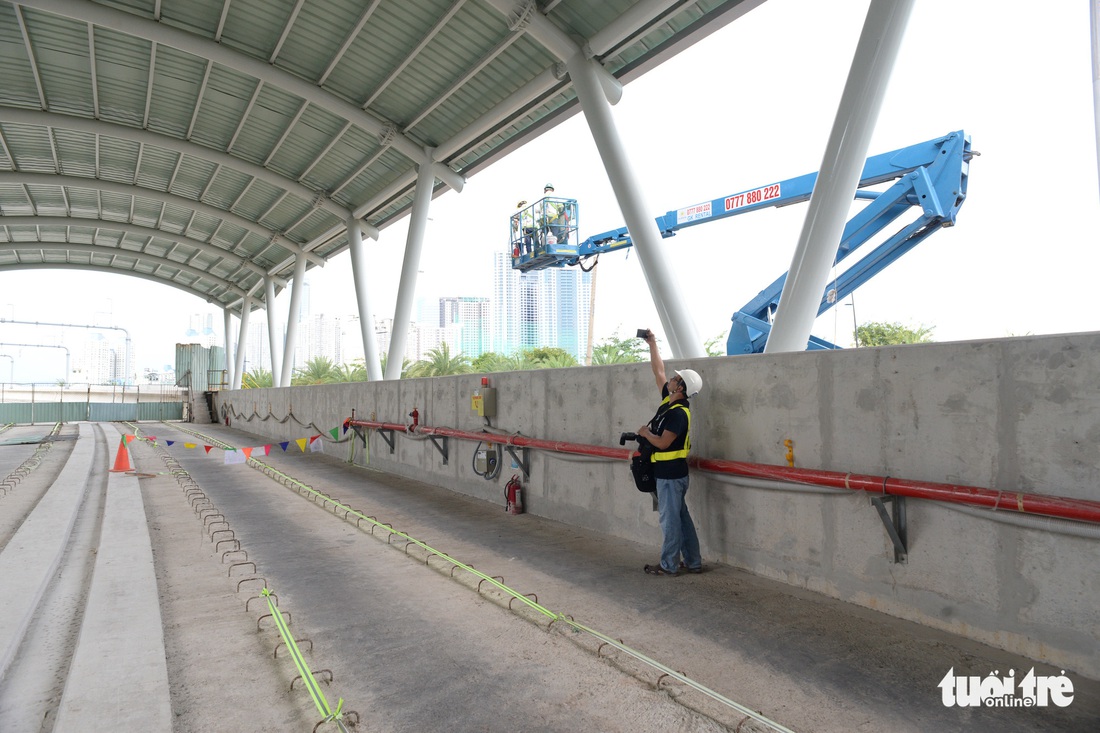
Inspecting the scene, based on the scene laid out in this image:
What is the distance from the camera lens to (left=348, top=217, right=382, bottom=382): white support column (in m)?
21.0

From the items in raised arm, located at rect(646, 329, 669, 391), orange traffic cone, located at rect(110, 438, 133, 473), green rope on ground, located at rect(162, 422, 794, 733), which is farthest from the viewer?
orange traffic cone, located at rect(110, 438, 133, 473)

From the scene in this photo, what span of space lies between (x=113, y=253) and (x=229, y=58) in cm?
2405

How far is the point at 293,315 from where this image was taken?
2847 cm

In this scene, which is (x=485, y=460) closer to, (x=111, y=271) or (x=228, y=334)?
(x=111, y=271)

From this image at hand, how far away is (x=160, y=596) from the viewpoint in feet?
17.4

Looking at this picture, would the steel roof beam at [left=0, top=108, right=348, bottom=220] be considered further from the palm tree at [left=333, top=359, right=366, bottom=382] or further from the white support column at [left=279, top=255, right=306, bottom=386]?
the palm tree at [left=333, top=359, right=366, bottom=382]

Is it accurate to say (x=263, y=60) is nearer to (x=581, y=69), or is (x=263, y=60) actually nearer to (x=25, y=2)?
(x=25, y=2)

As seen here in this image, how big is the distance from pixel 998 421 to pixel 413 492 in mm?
8923

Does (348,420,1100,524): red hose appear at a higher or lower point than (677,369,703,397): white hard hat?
lower

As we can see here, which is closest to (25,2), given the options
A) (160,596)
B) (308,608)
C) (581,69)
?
(581,69)

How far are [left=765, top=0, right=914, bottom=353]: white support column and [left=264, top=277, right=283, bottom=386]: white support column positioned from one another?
29.1 meters

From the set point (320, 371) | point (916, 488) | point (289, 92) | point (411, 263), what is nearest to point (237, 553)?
point (916, 488)

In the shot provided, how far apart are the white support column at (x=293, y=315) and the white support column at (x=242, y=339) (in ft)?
31.9

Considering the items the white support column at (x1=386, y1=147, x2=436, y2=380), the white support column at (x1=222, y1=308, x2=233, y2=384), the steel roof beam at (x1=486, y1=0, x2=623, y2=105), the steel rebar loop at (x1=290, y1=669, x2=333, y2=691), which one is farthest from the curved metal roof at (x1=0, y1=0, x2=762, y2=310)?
the white support column at (x1=222, y1=308, x2=233, y2=384)
